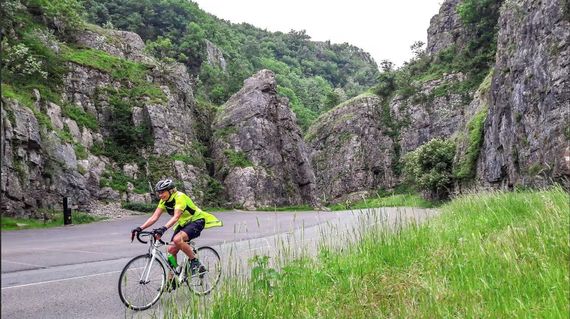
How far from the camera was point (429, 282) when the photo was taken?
15.8ft

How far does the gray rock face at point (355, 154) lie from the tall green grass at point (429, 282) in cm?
6490

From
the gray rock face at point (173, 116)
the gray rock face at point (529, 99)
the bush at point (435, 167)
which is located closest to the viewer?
the gray rock face at point (529, 99)

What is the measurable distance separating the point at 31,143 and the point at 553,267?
25.0m

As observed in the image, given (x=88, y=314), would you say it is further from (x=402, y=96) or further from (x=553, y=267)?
(x=402, y=96)

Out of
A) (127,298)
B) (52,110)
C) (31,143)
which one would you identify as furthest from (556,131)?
(52,110)

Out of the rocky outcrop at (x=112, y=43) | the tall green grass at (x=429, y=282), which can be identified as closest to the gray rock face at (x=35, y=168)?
the rocky outcrop at (x=112, y=43)

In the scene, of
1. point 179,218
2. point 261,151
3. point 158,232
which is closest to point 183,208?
point 179,218

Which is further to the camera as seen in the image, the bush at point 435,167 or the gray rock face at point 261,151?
the gray rock face at point 261,151

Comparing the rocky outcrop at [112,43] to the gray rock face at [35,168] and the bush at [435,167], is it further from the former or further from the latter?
the bush at [435,167]

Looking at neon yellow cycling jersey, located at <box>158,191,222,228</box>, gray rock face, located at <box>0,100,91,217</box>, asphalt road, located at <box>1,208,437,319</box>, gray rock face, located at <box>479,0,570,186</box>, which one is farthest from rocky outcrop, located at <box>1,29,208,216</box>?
gray rock face, located at <box>479,0,570,186</box>

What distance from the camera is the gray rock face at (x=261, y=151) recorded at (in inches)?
1641

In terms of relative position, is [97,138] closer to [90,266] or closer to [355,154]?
[90,266]

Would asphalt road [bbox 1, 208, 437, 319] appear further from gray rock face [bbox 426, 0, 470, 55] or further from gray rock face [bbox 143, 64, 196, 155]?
gray rock face [bbox 426, 0, 470, 55]

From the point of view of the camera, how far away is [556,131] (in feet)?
72.7
